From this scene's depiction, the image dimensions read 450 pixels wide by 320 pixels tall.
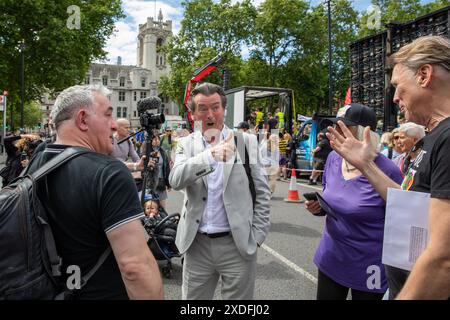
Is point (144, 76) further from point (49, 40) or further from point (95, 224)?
point (95, 224)

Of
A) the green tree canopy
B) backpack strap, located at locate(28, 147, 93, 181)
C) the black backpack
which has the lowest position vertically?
the black backpack

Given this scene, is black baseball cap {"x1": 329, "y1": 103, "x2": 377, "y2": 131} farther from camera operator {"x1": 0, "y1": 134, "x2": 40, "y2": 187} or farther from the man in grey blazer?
camera operator {"x1": 0, "y1": 134, "x2": 40, "y2": 187}

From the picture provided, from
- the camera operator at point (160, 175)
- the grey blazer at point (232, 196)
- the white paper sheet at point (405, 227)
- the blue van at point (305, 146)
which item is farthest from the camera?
the blue van at point (305, 146)

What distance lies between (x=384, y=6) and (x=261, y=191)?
43.9 meters

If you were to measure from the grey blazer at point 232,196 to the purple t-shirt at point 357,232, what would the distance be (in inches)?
19.3

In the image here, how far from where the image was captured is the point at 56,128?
1.62 m

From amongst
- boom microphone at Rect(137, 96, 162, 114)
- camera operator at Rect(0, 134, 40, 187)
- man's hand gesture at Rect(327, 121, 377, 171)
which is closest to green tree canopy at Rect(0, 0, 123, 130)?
camera operator at Rect(0, 134, 40, 187)

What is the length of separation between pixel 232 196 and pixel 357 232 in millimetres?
856

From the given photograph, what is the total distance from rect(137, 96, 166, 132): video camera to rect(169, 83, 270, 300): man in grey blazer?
1972mm

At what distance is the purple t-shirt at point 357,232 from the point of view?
2346 mm

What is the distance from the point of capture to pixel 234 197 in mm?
2432

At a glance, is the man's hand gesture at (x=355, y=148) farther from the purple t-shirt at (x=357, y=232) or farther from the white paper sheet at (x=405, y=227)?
the purple t-shirt at (x=357, y=232)

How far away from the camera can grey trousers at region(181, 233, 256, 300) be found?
2.38 meters

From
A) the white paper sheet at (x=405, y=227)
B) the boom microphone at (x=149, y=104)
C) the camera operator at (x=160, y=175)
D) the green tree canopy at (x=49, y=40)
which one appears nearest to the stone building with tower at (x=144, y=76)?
the green tree canopy at (x=49, y=40)
